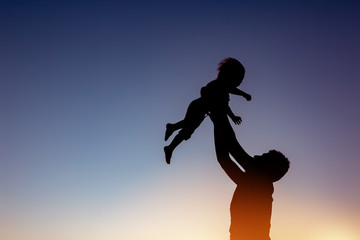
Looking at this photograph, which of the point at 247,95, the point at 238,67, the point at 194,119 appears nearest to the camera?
the point at 238,67

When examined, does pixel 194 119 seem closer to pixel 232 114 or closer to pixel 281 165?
pixel 232 114

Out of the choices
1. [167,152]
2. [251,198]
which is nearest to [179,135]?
[167,152]

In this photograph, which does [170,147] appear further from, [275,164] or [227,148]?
[275,164]

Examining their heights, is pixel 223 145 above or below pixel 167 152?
below

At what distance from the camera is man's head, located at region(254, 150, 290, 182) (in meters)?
5.09

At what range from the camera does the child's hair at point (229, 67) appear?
19.2 ft

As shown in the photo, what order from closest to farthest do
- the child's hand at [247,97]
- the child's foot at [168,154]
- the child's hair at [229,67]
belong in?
the child's hair at [229,67] < the child's hand at [247,97] < the child's foot at [168,154]

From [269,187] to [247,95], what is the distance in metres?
2.26

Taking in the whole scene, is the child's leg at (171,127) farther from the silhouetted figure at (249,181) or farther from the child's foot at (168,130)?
the silhouetted figure at (249,181)

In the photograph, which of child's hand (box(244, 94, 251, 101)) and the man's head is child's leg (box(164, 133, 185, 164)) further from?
the man's head

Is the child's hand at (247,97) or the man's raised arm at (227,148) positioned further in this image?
the child's hand at (247,97)

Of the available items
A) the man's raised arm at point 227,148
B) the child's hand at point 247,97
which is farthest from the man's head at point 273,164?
the child's hand at point 247,97

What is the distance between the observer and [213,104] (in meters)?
5.89

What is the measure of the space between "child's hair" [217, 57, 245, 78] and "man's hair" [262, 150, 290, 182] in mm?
1561
